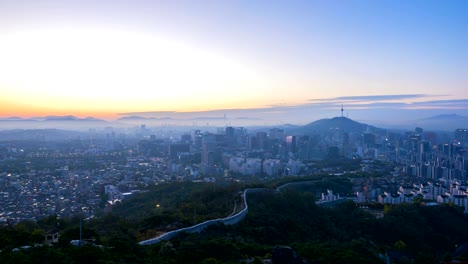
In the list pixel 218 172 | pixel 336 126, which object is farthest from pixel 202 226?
pixel 336 126

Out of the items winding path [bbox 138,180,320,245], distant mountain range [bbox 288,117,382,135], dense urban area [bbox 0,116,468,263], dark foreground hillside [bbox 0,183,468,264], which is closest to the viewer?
dark foreground hillside [bbox 0,183,468,264]

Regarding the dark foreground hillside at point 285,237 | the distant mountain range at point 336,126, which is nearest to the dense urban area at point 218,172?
the dark foreground hillside at point 285,237

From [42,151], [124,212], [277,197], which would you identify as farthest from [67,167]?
[277,197]

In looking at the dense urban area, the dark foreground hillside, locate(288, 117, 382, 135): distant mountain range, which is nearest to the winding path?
the dark foreground hillside

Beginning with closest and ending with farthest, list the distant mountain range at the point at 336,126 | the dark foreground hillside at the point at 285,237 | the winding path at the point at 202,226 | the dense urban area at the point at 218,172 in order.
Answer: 1. the dark foreground hillside at the point at 285,237
2. the winding path at the point at 202,226
3. the dense urban area at the point at 218,172
4. the distant mountain range at the point at 336,126

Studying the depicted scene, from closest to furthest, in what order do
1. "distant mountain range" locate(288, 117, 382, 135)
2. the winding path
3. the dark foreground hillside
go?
1. the dark foreground hillside
2. the winding path
3. "distant mountain range" locate(288, 117, 382, 135)

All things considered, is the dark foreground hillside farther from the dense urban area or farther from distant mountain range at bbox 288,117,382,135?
distant mountain range at bbox 288,117,382,135

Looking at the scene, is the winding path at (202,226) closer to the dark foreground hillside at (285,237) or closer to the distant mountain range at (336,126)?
the dark foreground hillside at (285,237)

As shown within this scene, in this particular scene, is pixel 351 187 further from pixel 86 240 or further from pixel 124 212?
pixel 86 240

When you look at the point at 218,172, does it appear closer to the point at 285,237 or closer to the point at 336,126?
the point at 285,237
